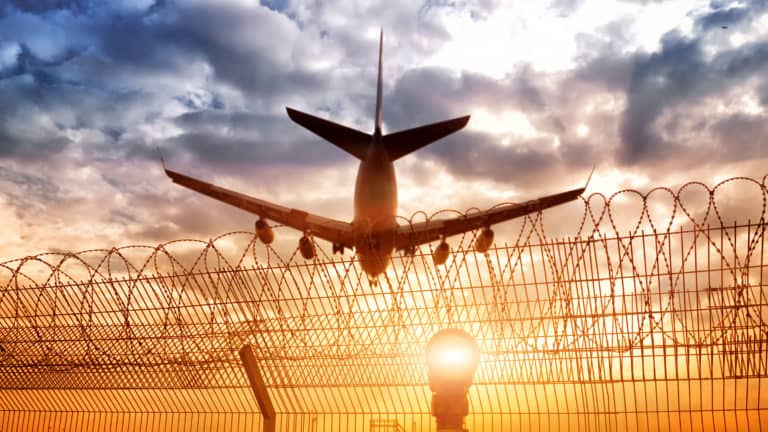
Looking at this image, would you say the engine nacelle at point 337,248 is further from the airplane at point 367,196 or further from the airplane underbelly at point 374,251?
the airplane underbelly at point 374,251

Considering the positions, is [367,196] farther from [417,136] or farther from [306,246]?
[306,246]

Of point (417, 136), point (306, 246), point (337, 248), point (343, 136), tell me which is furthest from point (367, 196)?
point (306, 246)

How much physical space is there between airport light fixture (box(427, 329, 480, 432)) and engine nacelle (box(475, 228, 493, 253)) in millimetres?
8525

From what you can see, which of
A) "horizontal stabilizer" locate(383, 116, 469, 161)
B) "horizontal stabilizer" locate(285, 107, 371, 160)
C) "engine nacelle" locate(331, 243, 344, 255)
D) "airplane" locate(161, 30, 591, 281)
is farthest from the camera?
"horizontal stabilizer" locate(285, 107, 371, 160)

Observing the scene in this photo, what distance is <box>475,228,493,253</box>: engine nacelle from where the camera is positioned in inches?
565

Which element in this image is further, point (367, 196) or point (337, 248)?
point (367, 196)

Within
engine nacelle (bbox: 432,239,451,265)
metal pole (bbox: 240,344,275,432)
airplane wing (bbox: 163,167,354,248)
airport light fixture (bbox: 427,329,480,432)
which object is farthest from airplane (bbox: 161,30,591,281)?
airport light fixture (bbox: 427,329,480,432)

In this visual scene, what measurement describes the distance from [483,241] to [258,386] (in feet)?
20.1

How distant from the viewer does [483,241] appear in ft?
47.0

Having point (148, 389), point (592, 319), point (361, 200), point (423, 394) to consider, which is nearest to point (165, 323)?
point (148, 389)

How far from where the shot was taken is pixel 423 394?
16094 millimetres

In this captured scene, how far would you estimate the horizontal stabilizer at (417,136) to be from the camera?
4100cm

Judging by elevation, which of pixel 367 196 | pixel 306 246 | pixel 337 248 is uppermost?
pixel 367 196

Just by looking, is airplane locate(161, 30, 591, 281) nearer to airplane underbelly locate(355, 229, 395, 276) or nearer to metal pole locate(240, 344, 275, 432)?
airplane underbelly locate(355, 229, 395, 276)
